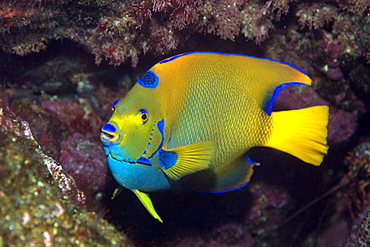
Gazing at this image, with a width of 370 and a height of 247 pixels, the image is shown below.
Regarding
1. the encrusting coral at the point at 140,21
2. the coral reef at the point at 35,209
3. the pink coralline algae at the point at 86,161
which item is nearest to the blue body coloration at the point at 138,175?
the coral reef at the point at 35,209

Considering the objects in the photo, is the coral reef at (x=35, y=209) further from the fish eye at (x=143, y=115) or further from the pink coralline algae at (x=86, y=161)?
the pink coralline algae at (x=86, y=161)

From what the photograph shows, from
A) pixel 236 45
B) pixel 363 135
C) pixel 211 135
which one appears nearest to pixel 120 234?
pixel 211 135

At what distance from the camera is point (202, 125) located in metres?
2.14

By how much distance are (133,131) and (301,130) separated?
1.32 m

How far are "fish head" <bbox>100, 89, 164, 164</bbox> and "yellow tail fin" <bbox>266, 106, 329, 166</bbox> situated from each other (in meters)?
0.96

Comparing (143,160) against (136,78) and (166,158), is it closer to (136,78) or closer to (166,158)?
(166,158)

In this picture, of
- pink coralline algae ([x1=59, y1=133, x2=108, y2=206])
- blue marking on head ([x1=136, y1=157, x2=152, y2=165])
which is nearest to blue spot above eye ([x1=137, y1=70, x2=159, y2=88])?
blue marking on head ([x1=136, y1=157, x2=152, y2=165])

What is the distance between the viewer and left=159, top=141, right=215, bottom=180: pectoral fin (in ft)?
6.52

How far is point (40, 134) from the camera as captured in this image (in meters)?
3.56

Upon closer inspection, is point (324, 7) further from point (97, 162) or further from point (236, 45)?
point (97, 162)

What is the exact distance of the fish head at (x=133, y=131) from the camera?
6.12 ft

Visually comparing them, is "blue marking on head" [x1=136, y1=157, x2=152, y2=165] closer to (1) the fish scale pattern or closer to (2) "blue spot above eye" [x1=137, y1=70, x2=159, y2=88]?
(1) the fish scale pattern

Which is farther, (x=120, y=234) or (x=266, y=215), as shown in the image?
(x=266, y=215)

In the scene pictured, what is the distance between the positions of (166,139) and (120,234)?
841 millimetres
